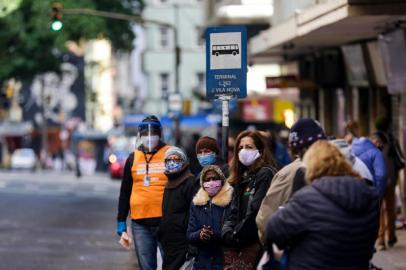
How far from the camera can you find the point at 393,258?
1631cm

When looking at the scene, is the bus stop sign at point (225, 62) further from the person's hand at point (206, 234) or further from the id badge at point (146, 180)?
the person's hand at point (206, 234)

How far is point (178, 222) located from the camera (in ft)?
35.9

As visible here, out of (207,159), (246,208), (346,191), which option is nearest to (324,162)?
(346,191)

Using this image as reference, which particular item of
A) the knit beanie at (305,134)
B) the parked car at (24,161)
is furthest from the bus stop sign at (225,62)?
the parked car at (24,161)

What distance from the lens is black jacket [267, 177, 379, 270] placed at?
6867 mm

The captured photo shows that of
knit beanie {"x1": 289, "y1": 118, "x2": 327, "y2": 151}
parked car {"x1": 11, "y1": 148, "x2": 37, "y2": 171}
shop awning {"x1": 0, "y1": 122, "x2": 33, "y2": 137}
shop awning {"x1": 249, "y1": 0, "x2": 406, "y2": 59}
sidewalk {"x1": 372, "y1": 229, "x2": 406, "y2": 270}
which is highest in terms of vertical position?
shop awning {"x1": 249, "y1": 0, "x2": 406, "y2": 59}

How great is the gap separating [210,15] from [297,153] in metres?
33.1

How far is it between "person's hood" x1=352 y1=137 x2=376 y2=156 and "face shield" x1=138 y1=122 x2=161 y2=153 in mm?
4399

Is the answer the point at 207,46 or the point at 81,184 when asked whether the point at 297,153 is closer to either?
the point at 207,46

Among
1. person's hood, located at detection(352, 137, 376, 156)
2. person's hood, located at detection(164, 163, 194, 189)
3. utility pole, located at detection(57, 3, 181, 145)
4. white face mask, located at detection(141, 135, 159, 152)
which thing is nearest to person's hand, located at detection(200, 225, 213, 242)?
person's hood, located at detection(164, 163, 194, 189)

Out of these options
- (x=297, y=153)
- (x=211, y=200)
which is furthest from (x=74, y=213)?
(x=297, y=153)

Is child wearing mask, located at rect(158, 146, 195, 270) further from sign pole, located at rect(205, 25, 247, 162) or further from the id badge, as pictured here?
sign pole, located at rect(205, 25, 247, 162)

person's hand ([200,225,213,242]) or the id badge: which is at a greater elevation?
the id badge

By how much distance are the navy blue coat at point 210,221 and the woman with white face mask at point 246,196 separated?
14 cm
